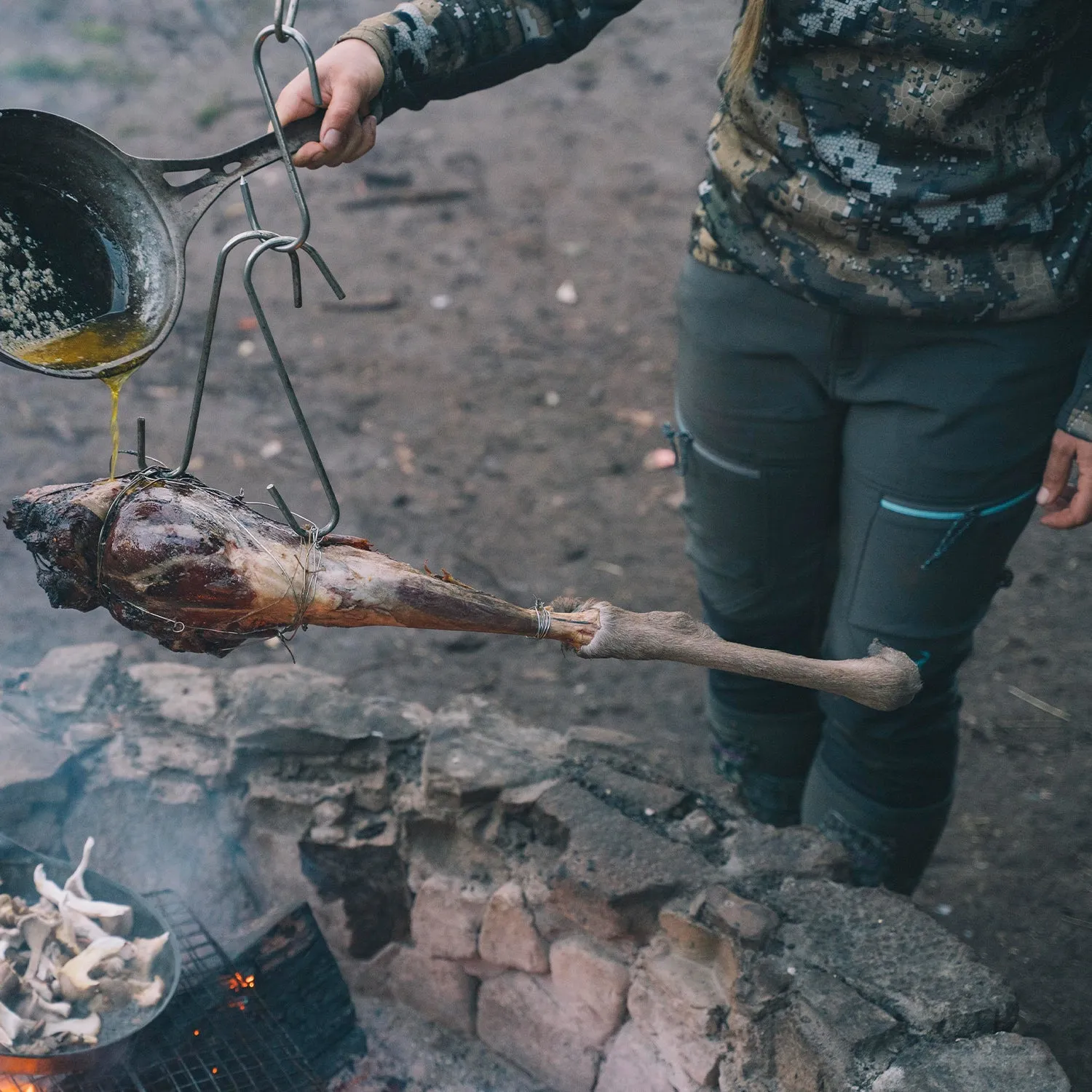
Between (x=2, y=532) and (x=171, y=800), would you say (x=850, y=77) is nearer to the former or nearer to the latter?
(x=171, y=800)

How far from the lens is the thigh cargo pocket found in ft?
6.65

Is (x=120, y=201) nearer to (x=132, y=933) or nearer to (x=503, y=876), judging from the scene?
(x=132, y=933)

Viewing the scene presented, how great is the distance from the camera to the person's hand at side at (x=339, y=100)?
180 cm

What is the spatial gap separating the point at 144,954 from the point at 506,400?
3.39 meters

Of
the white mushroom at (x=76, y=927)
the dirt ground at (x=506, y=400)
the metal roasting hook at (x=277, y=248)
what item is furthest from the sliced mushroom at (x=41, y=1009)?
the dirt ground at (x=506, y=400)

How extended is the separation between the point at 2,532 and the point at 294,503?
1.12m

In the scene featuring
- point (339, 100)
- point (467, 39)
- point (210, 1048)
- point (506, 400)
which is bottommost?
point (210, 1048)

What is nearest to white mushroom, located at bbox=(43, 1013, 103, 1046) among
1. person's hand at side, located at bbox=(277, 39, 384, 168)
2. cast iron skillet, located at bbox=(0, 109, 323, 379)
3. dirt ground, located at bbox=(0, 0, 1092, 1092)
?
cast iron skillet, located at bbox=(0, 109, 323, 379)

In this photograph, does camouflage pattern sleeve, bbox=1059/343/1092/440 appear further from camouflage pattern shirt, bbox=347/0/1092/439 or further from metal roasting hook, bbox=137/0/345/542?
metal roasting hook, bbox=137/0/345/542

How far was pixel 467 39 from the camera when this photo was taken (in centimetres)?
199

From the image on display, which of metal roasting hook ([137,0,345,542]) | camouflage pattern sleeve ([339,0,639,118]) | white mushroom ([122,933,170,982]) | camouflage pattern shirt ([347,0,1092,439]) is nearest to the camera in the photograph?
metal roasting hook ([137,0,345,542])

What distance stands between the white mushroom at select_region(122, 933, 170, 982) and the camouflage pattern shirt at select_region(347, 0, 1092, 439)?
1674mm

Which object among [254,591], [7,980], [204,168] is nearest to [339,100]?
[204,168]

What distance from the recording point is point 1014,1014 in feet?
6.32
